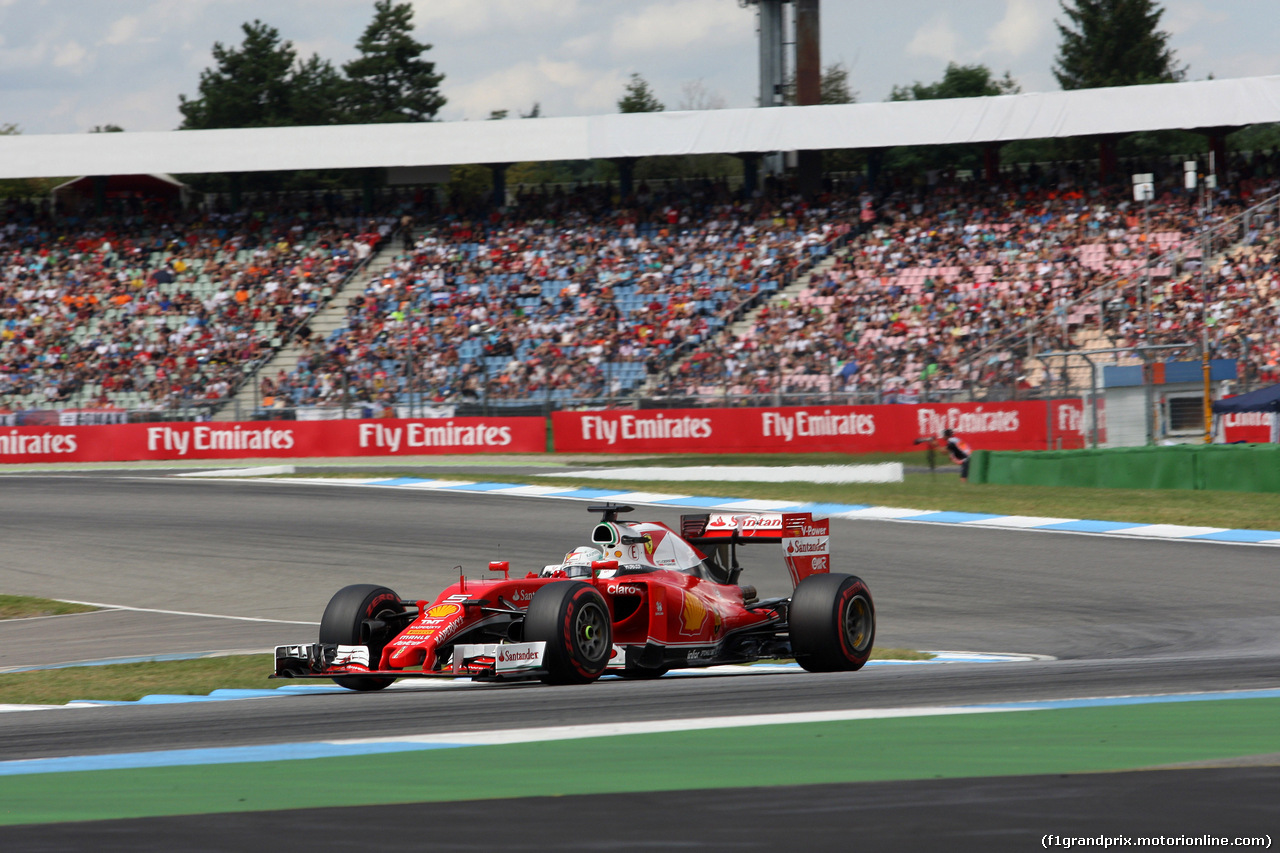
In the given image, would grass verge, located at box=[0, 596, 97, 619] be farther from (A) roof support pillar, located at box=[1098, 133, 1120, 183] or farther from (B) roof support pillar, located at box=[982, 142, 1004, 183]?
(A) roof support pillar, located at box=[1098, 133, 1120, 183]

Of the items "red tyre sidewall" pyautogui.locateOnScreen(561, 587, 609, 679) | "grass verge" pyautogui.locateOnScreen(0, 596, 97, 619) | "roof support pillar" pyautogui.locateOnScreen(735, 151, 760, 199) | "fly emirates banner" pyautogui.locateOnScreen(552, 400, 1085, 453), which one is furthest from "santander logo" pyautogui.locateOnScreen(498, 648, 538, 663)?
"roof support pillar" pyautogui.locateOnScreen(735, 151, 760, 199)

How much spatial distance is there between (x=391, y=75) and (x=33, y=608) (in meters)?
75.1

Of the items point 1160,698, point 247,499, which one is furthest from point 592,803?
point 247,499

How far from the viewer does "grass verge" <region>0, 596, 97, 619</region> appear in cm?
1426

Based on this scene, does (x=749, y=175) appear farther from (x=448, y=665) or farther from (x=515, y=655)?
(x=515, y=655)

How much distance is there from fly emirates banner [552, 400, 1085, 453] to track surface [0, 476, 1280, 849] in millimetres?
8420

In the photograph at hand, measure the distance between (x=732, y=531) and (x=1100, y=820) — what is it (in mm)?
6116

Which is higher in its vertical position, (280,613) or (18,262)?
(18,262)

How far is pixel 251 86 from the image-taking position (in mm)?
80250

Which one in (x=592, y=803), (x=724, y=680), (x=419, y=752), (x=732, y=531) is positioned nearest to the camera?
(x=592, y=803)

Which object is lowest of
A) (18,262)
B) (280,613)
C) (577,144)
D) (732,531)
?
(280,613)

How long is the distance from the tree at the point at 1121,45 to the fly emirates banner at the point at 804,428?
157 ft

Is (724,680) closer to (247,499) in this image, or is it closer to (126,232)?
(247,499)

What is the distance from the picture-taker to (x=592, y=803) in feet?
14.9
